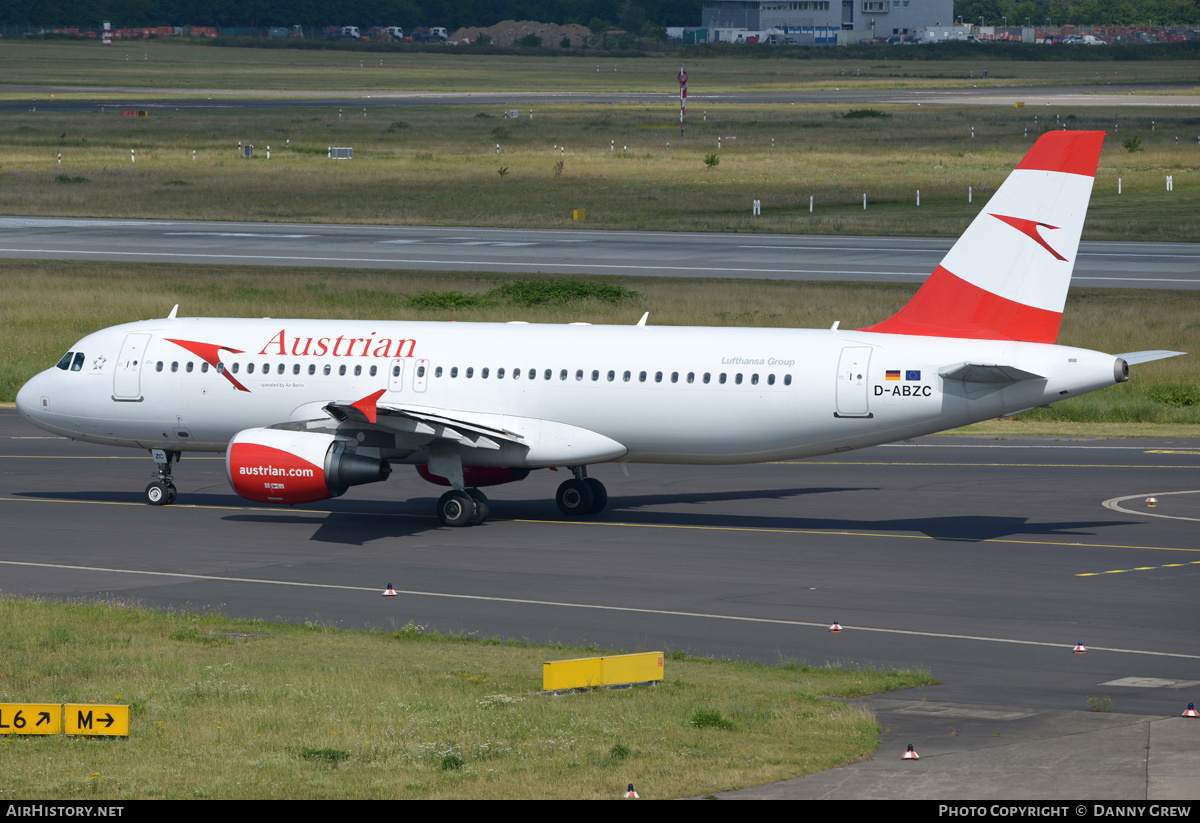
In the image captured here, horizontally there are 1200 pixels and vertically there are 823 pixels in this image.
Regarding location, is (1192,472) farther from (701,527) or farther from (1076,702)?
(1076,702)

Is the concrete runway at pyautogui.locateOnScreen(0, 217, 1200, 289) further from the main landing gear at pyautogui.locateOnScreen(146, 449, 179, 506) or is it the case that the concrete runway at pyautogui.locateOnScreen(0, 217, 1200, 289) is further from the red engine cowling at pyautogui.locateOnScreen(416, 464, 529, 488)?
the main landing gear at pyautogui.locateOnScreen(146, 449, 179, 506)

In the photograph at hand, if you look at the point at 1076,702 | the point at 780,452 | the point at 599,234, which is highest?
the point at 599,234

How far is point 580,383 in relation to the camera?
122ft

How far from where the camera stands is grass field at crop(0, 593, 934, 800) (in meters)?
17.3

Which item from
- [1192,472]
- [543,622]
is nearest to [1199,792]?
[543,622]

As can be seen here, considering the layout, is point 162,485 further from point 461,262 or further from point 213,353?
point 461,262

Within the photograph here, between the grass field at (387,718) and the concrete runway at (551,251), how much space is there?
55.7m

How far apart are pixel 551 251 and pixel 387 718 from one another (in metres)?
70.6

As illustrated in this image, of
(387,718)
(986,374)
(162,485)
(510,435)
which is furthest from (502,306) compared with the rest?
(387,718)

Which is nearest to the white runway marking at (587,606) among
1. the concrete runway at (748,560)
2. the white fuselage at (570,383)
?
the concrete runway at (748,560)

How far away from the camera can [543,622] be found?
27.9m

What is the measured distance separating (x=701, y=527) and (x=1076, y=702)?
647 inches

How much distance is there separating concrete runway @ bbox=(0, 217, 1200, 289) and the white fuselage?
42.0 meters
